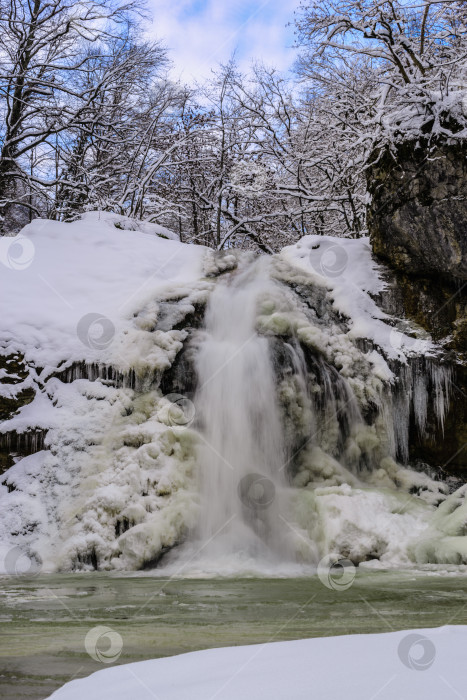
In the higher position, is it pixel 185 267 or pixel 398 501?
pixel 185 267

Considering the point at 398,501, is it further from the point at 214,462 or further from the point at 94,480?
the point at 94,480

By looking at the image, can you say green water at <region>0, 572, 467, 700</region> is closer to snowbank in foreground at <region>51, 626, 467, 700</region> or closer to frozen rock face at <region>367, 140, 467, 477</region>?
snowbank in foreground at <region>51, 626, 467, 700</region>

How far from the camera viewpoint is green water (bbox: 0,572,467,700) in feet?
5.94

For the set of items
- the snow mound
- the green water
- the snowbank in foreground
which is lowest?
the green water

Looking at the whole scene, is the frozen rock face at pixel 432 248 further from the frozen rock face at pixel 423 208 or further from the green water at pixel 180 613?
the green water at pixel 180 613

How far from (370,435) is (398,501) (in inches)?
34.7

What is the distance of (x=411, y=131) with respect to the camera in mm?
6910

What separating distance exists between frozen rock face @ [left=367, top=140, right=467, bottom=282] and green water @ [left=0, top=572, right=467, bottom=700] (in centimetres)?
425

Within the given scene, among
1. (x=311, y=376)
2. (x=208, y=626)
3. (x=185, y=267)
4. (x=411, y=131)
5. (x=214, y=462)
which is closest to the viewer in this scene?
(x=208, y=626)

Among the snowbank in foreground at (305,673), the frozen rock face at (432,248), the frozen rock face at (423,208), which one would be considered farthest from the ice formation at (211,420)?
the snowbank in foreground at (305,673)

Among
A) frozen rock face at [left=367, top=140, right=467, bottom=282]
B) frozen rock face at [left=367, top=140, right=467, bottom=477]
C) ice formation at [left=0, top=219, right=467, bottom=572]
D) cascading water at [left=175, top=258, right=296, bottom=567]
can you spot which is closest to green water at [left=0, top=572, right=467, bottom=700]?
ice formation at [left=0, top=219, right=467, bottom=572]

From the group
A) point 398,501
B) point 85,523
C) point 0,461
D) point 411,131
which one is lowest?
point 398,501

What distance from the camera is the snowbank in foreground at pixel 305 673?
3.87 ft

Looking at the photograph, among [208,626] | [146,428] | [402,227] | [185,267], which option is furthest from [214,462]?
[402,227]
